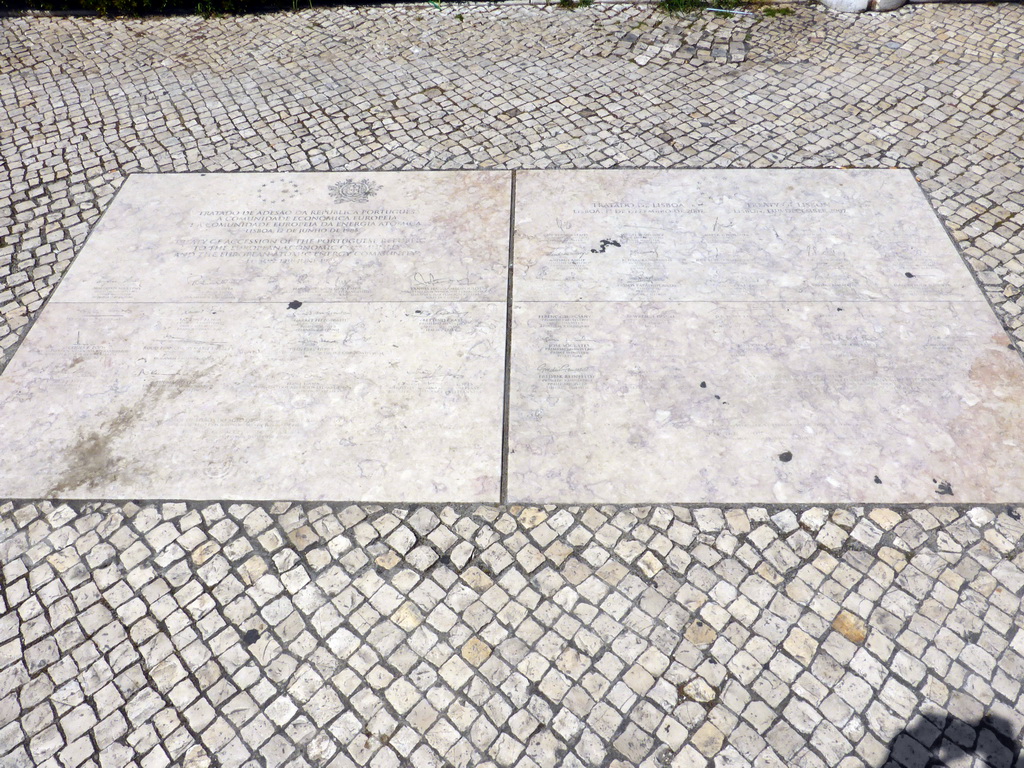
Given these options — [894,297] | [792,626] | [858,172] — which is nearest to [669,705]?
[792,626]

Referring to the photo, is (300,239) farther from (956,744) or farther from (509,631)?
(956,744)

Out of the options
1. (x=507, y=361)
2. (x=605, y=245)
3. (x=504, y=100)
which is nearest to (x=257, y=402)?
(x=507, y=361)

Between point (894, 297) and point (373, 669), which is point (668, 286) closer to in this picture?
point (894, 297)

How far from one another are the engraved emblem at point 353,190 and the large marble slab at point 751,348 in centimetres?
125

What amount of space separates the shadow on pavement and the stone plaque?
2272 millimetres

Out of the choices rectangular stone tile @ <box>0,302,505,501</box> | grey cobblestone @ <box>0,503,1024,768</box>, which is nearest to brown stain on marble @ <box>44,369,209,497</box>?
rectangular stone tile @ <box>0,302,505,501</box>

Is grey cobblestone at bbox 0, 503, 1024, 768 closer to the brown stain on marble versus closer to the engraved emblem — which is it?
the brown stain on marble

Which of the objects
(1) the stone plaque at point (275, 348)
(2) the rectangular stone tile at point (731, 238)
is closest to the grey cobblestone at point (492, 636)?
(1) the stone plaque at point (275, 348)

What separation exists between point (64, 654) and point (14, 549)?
0.78 m

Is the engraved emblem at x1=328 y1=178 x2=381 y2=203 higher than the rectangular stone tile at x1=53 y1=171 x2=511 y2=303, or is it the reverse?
the engraved emblem at x1=328 y1=178 x2=381 y2=203

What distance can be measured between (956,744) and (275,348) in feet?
14.2

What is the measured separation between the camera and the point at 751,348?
15.7 ft

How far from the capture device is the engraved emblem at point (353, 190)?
6.05 metres

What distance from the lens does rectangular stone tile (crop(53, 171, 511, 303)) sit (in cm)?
530
